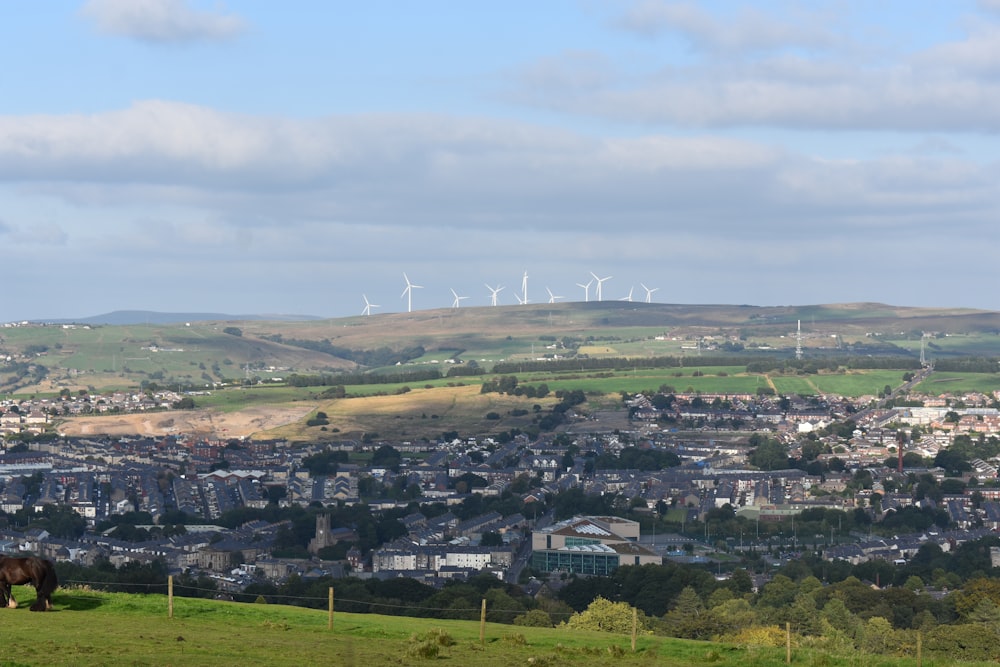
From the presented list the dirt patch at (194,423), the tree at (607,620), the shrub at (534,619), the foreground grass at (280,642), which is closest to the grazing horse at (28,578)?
the foreground grass at (280,642)

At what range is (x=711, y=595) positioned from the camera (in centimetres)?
7469

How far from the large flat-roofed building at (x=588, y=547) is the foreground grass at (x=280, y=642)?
6423cm

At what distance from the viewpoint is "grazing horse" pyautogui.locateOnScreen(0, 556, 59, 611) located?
88.4ft

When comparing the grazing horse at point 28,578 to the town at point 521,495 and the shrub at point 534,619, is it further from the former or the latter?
the town at point 521,495

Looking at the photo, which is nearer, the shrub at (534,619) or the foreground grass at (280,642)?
the foreground grass at (280,642)

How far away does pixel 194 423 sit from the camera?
191375 millimetres

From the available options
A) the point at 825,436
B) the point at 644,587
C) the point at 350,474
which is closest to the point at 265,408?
the point at 350,474

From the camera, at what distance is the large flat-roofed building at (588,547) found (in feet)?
321

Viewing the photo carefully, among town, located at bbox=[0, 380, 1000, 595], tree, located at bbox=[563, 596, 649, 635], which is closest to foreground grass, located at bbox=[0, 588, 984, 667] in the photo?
tree, located at bbox=[563, 596, 649, 635]

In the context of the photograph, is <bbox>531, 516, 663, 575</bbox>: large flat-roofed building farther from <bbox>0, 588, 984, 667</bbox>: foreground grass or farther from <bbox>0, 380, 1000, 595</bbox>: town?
<bbox>0, 588, 984, 667</bbox>: foreground grass

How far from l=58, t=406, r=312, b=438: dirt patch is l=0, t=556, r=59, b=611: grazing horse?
15530 centimetres

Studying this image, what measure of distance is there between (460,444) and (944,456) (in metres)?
50.4

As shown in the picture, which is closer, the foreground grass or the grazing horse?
the foreground grass

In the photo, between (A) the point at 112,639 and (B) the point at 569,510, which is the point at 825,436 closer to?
(B) the point at 569,510
